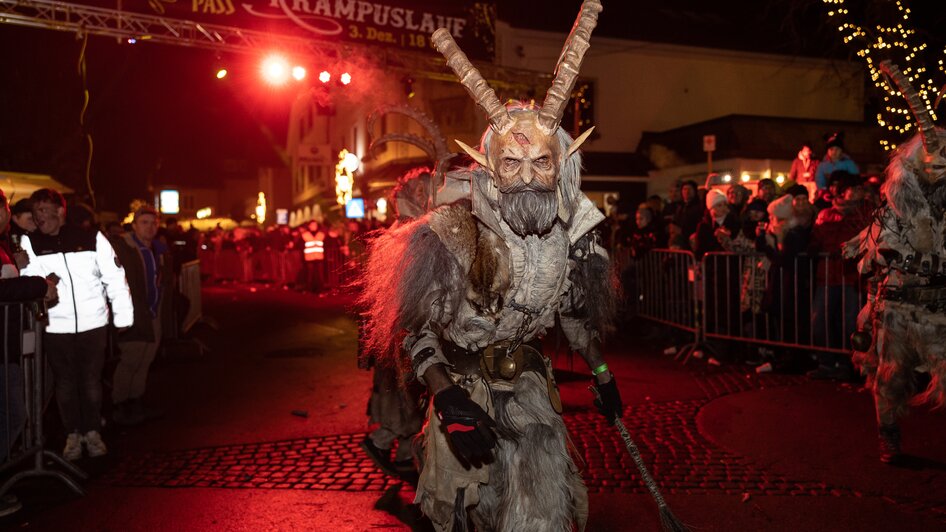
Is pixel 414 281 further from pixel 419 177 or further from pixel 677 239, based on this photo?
pixel 677 239

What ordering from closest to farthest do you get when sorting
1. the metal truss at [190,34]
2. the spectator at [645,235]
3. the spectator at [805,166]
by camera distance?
the spectator at [645,235]
the spectator at [805,166]
the metal truss at [190,34]

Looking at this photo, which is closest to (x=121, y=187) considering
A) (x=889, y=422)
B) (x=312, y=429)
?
(x=312, y=429)

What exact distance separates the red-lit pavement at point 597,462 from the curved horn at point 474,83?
8.45 ft

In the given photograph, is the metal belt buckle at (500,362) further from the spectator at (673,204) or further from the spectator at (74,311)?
the spectator at (673,204)

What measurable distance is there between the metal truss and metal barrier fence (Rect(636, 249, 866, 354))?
24.5ft

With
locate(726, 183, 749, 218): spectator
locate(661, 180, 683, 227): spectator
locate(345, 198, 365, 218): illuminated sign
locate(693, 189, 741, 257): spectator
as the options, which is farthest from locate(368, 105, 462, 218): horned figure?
locate(345, 198, 365, 218): illuminated sign

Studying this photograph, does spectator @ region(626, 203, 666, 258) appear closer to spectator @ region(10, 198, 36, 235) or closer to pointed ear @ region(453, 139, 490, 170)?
spectator @ region(10, 198, 36, 235)

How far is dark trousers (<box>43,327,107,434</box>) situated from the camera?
5891 mm

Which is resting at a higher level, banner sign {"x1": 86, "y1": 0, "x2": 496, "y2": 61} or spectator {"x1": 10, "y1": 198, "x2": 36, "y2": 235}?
banner sign {"x1": 86, "y1": 0, "x2": 496, "y2": 61}

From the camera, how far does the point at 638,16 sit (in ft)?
86.6

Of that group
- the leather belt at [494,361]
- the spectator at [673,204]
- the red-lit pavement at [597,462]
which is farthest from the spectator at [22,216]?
the spectator at [673,204]

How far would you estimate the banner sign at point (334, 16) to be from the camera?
13.6m

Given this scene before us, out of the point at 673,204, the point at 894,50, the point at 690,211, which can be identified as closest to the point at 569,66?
the point at 690,211

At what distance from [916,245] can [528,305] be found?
350 centimetres
